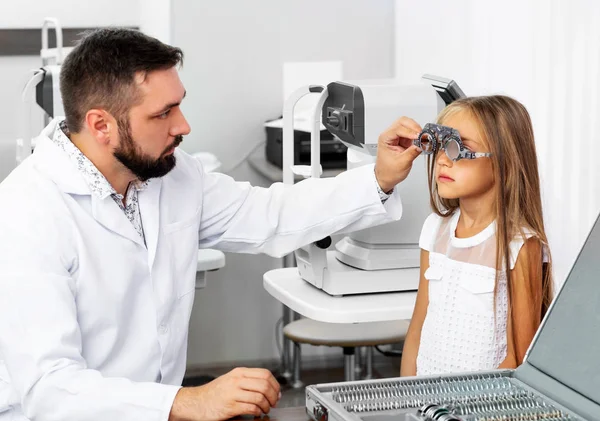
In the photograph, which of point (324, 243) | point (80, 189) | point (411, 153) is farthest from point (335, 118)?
point (80, 189)

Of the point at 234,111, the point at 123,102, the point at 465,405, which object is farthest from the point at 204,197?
the point at 234,111

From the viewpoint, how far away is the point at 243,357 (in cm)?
384

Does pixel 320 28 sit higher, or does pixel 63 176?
pixel 320 28

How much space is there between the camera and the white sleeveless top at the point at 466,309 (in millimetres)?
1556

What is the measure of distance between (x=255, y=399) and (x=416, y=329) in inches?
22.1

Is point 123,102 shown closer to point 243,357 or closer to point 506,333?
point 506,333

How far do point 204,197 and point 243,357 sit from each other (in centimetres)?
203

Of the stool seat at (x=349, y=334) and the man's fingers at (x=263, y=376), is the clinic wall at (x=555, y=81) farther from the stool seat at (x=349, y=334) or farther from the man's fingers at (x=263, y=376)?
the man's fingers at (x=263, y=376)

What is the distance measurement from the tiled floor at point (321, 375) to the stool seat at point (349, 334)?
24.2 inches

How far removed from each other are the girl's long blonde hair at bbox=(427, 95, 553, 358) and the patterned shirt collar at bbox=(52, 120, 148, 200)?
2.16ft

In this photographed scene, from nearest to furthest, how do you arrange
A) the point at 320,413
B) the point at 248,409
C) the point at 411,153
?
the point at 320,413
the point at 248,409
the point at 411,153

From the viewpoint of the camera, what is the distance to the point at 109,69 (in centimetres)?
165

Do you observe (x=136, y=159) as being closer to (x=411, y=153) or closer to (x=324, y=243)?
(x=411, y=153)

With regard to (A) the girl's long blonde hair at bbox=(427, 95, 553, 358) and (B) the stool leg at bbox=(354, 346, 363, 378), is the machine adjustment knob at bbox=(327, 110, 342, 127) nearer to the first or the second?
(A) the girl's long blonde hair at bbox=(427, 95, 553, 358)
